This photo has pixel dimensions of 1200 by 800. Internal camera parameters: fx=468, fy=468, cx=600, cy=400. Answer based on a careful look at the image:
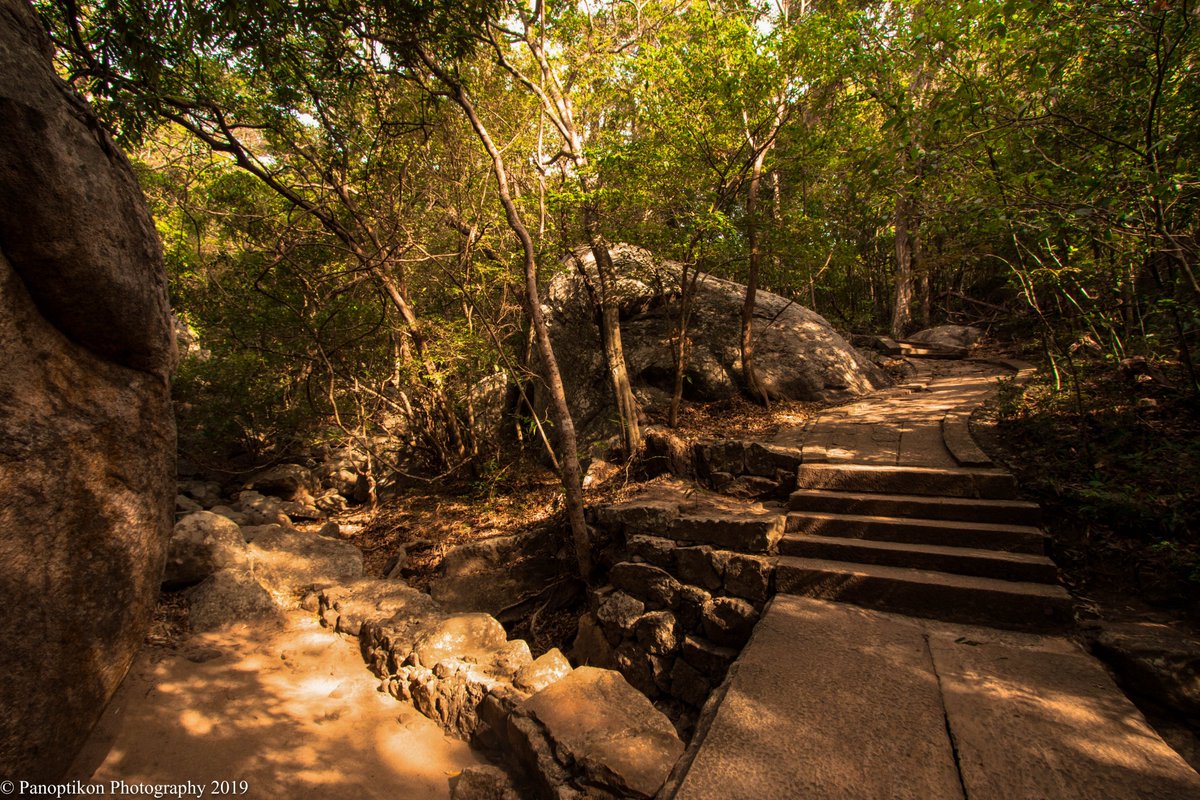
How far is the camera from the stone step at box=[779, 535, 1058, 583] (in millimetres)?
2975

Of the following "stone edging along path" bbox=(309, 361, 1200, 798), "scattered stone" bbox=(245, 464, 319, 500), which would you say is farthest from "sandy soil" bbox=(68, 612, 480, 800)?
"scattered stone" bbox=(245, 464, 319, 500)

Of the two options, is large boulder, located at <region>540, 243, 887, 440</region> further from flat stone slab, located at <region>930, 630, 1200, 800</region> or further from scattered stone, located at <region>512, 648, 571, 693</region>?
flat stone slab, located at <region>930, 630, 1200, 800</region>

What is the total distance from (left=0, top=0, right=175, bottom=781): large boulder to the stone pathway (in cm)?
260

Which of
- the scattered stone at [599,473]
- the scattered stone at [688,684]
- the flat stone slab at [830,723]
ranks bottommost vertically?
the scattered stone at [688,684]

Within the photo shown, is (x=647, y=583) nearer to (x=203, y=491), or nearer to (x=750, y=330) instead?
(x=750, y=330)

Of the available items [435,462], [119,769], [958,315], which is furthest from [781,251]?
[958,315]

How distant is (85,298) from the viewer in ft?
7.20

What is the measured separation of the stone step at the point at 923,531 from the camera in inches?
127

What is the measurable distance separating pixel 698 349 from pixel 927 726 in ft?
21.3

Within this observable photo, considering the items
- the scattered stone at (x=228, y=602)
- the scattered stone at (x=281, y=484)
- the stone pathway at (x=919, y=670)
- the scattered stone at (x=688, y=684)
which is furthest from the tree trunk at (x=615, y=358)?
the scattered stone at (x=281, y=484)

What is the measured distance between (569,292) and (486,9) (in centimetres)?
486

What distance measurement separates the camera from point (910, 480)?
3.93 m

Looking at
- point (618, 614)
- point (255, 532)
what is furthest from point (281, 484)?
point (618, 614)

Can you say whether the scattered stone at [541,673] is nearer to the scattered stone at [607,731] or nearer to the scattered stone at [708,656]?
the scattered stone at [607,731]
